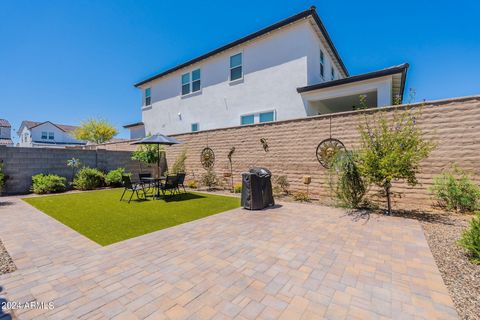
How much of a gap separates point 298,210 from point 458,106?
5703 mm

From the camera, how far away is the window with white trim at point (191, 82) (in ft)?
51.6

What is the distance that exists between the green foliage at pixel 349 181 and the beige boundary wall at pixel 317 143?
152cm

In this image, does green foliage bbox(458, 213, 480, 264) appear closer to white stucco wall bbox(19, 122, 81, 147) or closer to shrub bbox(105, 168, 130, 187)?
shrub bbox(105, 168, 130, 187)

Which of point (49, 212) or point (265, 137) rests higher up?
point (265, 137)

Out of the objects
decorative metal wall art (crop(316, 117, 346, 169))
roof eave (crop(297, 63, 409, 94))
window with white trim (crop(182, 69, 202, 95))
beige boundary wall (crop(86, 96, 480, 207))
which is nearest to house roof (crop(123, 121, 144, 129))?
window with white trim (crop(182, 69, 202, 95))

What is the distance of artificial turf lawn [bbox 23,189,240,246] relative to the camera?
192 inches

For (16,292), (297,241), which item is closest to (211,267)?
(297,241)

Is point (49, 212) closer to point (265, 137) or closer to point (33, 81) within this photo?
point (265, 137)

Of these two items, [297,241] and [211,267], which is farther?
[297,241]

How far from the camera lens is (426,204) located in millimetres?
6781

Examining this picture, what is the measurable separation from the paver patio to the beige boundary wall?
3106 millimetres

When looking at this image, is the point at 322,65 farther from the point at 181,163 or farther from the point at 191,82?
the point at 181,163

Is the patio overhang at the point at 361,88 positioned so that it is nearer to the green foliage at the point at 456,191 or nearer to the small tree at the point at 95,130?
the green foliage at the point at 456,191

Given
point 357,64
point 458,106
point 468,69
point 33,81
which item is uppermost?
point 357,64
